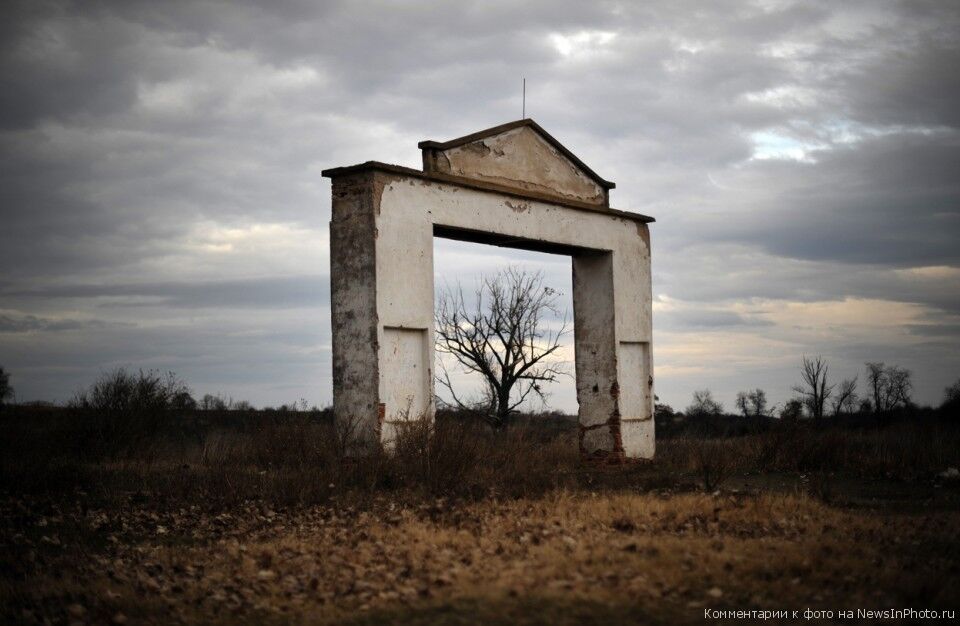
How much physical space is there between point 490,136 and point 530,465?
227 inches

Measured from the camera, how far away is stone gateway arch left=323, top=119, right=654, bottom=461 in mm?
13211

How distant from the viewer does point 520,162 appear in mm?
16125

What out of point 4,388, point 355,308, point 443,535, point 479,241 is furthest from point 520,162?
point 4,388

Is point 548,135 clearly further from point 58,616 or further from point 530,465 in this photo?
point 58,616

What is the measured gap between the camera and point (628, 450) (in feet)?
57.1

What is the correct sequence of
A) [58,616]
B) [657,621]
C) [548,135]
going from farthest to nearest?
1. [548,135]
2. [58,616]
3. [657,621]

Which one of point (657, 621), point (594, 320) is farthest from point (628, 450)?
point (657, 621)

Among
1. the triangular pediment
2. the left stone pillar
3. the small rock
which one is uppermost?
the triangular pediment

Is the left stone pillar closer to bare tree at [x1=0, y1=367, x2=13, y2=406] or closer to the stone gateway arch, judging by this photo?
the stone gateway arch

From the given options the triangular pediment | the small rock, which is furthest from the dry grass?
the triangular pediment

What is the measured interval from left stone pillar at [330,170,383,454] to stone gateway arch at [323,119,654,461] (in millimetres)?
18

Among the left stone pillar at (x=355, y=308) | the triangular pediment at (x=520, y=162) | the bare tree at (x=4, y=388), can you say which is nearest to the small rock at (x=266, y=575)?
the left stone pillar at (x=355, y=308)

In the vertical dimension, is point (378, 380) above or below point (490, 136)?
below

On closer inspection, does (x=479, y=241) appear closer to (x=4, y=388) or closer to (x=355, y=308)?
(x=355, y=308)
